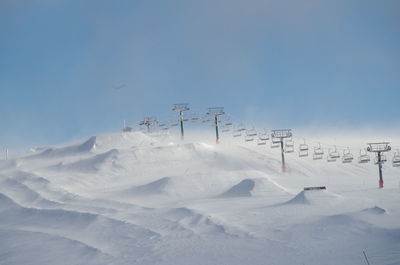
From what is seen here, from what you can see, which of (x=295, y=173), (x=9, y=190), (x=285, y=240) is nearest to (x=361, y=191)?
(x=295, y=173)

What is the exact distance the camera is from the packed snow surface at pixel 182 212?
89.2 feet

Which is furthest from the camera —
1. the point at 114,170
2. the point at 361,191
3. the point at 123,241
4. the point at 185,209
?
the point at 114,170

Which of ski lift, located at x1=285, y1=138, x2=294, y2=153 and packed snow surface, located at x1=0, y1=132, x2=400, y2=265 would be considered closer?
packed snow surface, located at x1=0, y1=132, x2=400, y2=265

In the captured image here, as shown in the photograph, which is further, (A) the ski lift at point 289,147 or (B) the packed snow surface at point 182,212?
(A) the ski lift at point 289,147

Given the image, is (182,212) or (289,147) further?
(289,147)

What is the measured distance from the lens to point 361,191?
51500 mm

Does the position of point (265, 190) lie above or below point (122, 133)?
below

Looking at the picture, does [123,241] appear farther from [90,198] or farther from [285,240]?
[90,198]

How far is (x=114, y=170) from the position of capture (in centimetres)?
6319

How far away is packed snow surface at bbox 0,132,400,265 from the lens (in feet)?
89.2

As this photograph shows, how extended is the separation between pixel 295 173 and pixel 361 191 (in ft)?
61.0

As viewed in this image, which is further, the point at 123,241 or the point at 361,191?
the point at 361,191

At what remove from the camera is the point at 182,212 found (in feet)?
127

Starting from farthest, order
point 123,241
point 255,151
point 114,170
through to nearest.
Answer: point 255,151
point 114,170
point 123,241
